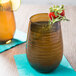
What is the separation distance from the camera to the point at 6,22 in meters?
0.90

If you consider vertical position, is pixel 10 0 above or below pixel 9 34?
above

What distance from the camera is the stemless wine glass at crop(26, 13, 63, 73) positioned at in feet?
2.10

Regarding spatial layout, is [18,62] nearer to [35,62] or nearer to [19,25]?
[35,62]

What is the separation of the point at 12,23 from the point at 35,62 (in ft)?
0.97

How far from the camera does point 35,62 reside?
0.69m

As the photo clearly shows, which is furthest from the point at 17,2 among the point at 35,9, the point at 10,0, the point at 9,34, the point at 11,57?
the point at 35,9

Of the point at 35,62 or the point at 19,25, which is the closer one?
the point at 35,62

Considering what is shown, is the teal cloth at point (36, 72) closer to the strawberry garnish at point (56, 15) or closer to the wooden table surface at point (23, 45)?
the wooden table surface at point (23, 45)

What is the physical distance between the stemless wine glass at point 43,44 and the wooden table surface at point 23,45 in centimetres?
10

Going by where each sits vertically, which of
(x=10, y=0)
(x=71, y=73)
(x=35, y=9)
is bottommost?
(x=71, y=73)

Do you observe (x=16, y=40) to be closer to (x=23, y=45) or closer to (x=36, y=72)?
(x=23, y=45)

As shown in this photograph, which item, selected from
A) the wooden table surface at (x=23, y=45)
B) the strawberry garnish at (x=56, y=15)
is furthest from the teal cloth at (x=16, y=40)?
the strawberry garnish at (x=56, y=15)

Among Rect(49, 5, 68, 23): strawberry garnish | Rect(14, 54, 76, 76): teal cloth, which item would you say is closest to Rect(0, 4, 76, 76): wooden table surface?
Rect(14, 54, 76, 76): teal cloth

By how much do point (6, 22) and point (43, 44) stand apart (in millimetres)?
308
